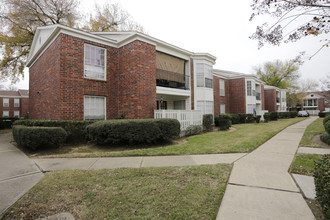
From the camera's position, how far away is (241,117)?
62.5 ft

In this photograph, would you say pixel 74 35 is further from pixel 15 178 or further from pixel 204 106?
pixel 204 106

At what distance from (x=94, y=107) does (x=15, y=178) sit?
647cm

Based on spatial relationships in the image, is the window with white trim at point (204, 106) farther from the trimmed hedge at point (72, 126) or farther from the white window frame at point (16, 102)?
the white window frame at point (16, 102)

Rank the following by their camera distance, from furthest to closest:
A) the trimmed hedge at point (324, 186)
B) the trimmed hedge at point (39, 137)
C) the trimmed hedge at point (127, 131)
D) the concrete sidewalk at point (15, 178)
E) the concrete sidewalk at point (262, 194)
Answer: the trimmed hedge at point (127, 131)
the trimmed hedge at point (39, 137)
the concrete sidewalk at point (15, 178)
the concrete sidewalk at point (262, 194)
the trimmed hedge at point (324, 186)

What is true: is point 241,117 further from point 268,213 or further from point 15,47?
point 15,47

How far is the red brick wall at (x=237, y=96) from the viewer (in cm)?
2146

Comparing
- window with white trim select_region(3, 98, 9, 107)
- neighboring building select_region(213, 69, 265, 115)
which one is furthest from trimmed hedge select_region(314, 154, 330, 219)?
window with white trim select_region(3, 98, 9, 107)

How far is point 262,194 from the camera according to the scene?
9.24 ft

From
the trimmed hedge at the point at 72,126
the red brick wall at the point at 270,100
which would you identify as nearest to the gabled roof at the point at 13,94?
the trimmed hedge at the point at 72,126

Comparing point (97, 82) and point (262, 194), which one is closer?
point (262, 194)

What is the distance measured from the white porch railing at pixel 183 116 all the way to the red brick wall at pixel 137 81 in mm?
963

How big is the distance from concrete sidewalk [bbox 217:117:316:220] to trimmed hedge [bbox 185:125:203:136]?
5.68 m

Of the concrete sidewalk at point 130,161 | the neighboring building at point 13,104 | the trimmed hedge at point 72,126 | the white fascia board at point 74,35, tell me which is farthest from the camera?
the neighboring building at point 13,104

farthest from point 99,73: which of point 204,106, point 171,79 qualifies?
point 204,106
